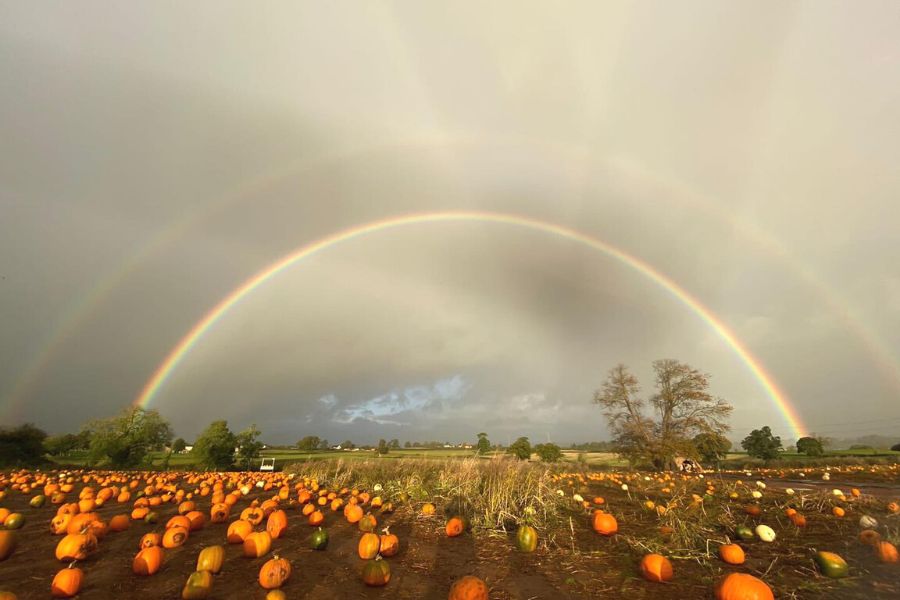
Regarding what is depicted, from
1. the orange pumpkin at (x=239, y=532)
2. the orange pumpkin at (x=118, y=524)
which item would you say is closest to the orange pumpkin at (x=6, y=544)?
the orange pumpkin at (x=118, y=524)

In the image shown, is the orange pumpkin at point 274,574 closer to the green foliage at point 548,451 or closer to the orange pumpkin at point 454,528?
the orange pumpkin at point 454,528

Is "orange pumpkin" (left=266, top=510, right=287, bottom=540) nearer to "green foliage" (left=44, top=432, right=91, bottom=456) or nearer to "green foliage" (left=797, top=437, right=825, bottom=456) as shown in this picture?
"green foliage" (left=44, top=432, right=91, bottom=456)

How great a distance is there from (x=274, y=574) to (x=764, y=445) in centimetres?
8951

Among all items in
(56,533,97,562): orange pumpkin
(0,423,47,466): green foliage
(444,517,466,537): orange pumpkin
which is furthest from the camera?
(0,423,47,466): green foliage

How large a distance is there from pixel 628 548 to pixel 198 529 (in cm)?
1091

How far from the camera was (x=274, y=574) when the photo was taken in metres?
6.46

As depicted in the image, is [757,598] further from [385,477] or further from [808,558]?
[385,477]

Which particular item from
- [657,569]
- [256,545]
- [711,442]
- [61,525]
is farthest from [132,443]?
[711,442]

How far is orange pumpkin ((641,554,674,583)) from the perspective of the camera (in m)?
6.84

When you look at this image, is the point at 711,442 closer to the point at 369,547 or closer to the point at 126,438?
the point at 369,547

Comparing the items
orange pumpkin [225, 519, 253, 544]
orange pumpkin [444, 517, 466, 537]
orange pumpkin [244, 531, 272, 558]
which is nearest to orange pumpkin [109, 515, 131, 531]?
orange pumpkin [225, 519, 253, 544]

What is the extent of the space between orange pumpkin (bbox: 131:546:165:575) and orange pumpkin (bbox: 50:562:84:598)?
897 mm

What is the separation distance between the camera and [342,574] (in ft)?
24.1

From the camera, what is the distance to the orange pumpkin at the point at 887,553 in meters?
7.59
